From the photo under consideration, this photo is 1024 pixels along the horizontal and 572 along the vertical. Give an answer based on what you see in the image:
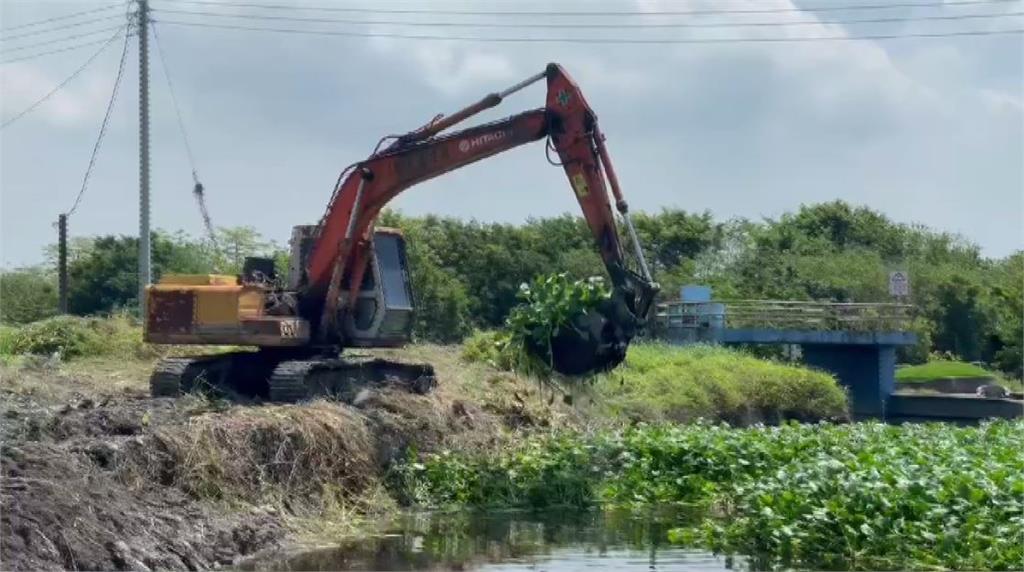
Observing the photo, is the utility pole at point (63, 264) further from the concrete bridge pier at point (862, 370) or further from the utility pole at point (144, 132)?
the concrete bridge pier at point (862, 370)

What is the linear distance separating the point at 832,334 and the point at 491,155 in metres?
24.5

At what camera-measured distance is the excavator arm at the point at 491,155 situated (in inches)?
730

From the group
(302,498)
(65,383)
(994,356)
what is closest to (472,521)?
(302,498)

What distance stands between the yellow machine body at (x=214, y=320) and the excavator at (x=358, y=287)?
13mm

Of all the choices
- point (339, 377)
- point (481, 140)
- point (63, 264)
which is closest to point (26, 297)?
point (63, 264)

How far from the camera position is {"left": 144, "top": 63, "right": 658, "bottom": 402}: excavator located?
19297 millimetres

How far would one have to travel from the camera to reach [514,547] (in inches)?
572

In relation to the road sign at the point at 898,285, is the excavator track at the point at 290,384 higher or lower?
lower

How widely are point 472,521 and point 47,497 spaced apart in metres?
5.82

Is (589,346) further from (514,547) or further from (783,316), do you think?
(783,316)

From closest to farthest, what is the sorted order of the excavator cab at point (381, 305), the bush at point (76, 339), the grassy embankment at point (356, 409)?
1. the grassy embankment at point (356, 409)
2. the excavator cab at point (381, 305)
3. the bush at point (76, 339)

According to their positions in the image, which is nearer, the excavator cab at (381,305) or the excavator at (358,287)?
the excavator at (358,287)

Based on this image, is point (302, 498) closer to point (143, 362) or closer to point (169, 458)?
point (169, 458)

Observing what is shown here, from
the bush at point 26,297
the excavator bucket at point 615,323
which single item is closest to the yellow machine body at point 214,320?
the excavator bucket at point 615,323
